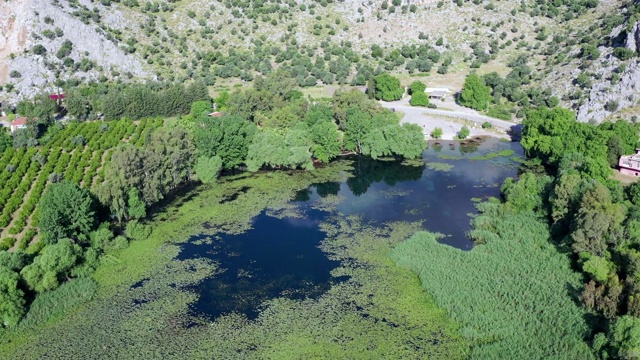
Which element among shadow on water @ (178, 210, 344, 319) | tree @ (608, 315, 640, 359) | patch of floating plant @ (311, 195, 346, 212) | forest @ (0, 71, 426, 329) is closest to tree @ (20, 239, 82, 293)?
forest @ (0, 71, 426, 329)

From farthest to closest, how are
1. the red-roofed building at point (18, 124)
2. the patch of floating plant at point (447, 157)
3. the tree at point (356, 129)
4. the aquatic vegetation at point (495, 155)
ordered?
the red-roofed building at point (18, 124), the tree at point (356, 129), the patch of floating plant at point (447, 157), the aquatic vegetation at point (495, 155)

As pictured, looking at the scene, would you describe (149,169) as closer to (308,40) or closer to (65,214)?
(65,214)

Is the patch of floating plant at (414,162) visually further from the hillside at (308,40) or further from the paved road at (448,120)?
the hillside at (308,40)

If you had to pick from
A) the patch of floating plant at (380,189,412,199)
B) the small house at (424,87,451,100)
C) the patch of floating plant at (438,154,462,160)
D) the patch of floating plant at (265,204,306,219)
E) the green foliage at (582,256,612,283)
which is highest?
the small house at (424,87,451,100)

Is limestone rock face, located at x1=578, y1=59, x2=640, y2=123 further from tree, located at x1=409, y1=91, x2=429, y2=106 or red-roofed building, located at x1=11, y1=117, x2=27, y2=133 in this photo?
red-roofed building, located at x1=11, y1=117, x2=27, y2=133

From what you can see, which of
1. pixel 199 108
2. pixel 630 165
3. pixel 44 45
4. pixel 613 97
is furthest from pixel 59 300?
pixel 613 97

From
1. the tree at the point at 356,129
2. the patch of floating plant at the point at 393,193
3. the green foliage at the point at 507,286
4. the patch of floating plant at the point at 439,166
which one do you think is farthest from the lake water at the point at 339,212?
the green foliage at the point at 507,286
